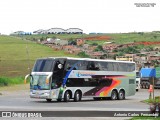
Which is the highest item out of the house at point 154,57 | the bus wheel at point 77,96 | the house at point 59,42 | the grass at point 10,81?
the house at point 59,42

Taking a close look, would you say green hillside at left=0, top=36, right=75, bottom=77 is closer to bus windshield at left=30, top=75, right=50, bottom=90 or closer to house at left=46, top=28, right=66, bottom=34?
bus windshield at left=30, top=75, right=50, bottom=90

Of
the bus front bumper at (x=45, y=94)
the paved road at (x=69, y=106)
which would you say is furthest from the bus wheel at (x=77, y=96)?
the bus front bumper at (x=45, y=94)

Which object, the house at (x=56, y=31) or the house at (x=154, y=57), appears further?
the house at (x=56, y=31)

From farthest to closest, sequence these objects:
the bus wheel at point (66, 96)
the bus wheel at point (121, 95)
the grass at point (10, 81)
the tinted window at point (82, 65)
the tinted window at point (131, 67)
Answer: the grass at point (10, 81) → the tinted window at point (131, 67) → the bus wheel at point (121, 95) → the tinted window at point (82, 65) → the bus wheel at point (66, 96)

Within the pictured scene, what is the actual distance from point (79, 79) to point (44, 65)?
2.78m

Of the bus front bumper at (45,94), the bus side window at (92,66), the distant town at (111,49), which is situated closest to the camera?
the bus front bumper at (45,94)

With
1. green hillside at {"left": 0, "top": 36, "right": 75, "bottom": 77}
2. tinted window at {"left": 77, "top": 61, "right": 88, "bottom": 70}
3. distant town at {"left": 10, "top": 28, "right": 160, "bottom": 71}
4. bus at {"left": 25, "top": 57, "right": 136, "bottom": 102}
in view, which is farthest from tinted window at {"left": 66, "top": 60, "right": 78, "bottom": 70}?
distant town at {"left": 10, "top": 28, "right": 160, "bottom": 71}

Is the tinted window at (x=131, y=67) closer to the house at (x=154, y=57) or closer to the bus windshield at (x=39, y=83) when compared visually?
the bus windshield at (x=39, y=83)

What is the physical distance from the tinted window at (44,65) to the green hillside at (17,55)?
38.8 m

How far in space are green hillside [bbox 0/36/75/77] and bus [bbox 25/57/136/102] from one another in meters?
35.9

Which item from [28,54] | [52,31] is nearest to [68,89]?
[28,54]

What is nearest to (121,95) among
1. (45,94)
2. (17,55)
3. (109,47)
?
(45,94)

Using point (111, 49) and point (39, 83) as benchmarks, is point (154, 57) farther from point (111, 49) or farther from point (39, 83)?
point (39, 83)

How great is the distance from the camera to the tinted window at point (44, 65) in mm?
34656
